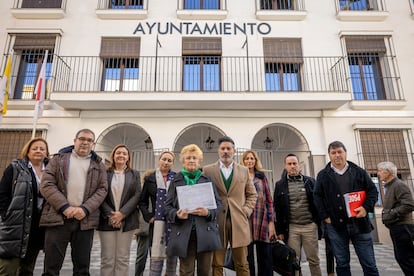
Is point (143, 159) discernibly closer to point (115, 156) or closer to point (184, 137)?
point (184, 137)

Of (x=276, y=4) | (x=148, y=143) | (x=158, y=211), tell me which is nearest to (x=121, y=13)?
(x=148, y=143)

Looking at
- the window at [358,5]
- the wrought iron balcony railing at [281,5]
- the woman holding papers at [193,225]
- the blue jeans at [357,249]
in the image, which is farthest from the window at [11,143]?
the window at [358,5]

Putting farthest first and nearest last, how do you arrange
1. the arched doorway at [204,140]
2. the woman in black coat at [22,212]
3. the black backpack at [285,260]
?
the arched doorway at [204,140]
the black backpack at [285,260]
the woman in black coat at [22,212]

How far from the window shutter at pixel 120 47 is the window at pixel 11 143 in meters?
3.54

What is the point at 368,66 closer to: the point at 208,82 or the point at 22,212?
the point at 208,82

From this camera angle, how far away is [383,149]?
8.66 metres

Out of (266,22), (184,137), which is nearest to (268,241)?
(184,137)

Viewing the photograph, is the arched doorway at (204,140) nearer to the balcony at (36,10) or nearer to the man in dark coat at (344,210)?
the balcony at (36,10)

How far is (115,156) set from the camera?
3.48 meters

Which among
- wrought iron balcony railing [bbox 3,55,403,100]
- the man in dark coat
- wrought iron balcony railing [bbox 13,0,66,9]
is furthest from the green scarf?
wrought iron balcony railing [bbox 13,0,66,9]

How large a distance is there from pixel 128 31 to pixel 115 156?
7535 mm

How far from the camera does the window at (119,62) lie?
9.41 meters

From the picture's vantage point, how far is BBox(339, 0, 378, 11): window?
10164 millimetres

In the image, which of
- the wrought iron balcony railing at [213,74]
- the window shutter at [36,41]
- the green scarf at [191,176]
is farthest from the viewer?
the window shutter at [36,41]
